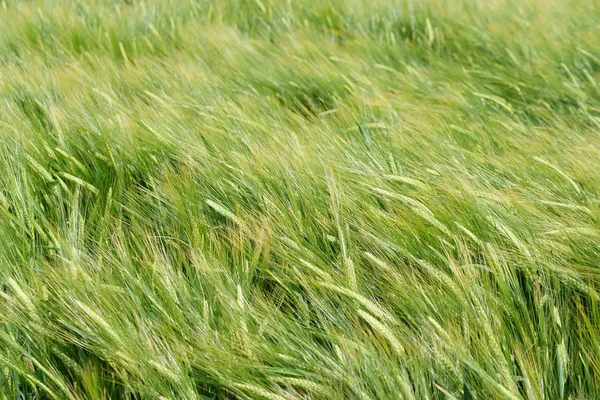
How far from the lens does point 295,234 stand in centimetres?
126

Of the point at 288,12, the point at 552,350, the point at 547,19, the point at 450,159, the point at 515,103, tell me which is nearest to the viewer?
the point at 552,350

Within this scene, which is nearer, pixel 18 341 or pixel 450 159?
pixel 18 341

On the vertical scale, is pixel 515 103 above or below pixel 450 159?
below

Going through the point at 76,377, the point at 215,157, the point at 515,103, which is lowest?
the point at 515,103

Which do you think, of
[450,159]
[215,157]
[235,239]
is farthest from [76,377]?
[450,159]

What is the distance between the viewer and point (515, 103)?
2.15 metres

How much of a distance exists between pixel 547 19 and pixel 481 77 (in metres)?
0.59

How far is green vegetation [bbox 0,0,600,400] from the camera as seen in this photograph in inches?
39.7

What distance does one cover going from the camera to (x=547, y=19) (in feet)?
8.86

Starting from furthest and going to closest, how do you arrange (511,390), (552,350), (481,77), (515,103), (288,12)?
(288,12), (481,77), (515,103), (552,350), (511,390)

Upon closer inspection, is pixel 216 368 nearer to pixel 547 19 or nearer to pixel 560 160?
pixel 560 160

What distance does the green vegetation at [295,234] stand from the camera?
1.01 m

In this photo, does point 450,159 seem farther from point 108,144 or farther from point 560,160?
point 108,144

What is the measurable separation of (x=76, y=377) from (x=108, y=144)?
0.65 meters
